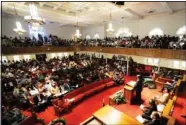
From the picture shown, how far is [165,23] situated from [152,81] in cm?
744

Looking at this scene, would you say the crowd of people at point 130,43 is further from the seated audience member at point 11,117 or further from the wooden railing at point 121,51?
the seated audience member at point 11,117

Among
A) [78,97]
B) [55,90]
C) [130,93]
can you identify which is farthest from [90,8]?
[130,93]

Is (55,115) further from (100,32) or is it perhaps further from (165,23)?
(100,32)

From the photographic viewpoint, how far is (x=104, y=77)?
1170cm

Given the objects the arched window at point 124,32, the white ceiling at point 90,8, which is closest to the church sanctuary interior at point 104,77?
the white ceiling at point 90,8

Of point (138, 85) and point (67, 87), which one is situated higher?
point (138, 85)

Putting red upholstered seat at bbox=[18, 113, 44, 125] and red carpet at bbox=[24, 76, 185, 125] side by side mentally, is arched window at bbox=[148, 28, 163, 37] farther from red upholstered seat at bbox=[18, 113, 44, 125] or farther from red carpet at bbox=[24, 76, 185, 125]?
red upholstered seat at bbox=[18, 113, 44, 125]

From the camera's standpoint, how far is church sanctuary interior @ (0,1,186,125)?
582 centimetres

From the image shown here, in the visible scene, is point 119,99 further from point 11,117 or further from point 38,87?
point 38,87

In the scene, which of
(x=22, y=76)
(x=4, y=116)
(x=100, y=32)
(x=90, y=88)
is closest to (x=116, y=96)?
(x=90, y=88)

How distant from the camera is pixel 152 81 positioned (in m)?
10.4

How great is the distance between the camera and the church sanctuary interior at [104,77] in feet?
19.1

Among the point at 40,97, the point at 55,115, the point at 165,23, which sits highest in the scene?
the point at 165,23

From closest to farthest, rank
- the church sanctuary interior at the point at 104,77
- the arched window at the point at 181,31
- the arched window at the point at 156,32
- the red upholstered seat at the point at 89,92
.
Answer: the church sanctuary interior at the point at 104,77 → the red upholstered seat at the point at 89,92 → the arched window at the point at 181,31 → the arched window at the point at 156,32
